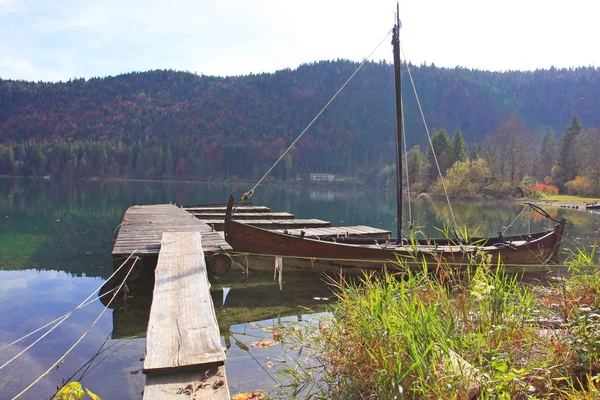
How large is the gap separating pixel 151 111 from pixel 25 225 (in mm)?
170301

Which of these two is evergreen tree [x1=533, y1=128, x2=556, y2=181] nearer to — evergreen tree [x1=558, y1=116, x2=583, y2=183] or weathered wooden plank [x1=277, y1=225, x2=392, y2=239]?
evergreen tree [x1=558, y1=116, x2=583, y2=183]

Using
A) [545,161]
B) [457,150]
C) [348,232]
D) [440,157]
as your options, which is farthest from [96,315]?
[545,161]

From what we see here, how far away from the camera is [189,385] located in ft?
12.6

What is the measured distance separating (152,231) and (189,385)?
10.4m

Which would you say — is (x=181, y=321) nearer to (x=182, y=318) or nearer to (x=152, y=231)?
(x=182, y=318)

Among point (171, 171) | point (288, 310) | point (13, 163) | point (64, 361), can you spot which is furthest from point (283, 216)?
point (13, 163)

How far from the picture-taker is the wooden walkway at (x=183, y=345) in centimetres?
383

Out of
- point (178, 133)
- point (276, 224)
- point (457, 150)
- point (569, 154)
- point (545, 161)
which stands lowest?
point (276, 224)

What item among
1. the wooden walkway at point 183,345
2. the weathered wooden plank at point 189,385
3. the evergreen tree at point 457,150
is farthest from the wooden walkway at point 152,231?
the evergreen tree at point 457,150

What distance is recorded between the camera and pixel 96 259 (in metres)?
15.3

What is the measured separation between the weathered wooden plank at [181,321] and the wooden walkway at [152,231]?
7.55ft

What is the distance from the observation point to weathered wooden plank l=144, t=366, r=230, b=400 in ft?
12.1

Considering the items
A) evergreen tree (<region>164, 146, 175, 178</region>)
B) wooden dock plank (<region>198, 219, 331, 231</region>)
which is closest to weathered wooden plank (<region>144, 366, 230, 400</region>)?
wooden dock plank (<region>198, 219, 331, 231</region>)

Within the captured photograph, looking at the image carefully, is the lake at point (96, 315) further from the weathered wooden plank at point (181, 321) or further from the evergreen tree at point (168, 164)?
the evergreen tree at point (168, 164)
